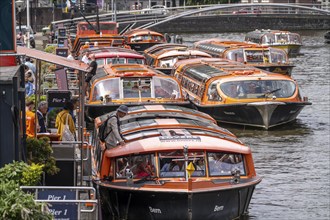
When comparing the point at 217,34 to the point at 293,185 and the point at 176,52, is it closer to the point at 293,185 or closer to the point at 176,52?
the point at 176,52

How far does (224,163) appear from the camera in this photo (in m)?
17.3

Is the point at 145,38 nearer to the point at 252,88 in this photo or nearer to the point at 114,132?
the point at 252,88

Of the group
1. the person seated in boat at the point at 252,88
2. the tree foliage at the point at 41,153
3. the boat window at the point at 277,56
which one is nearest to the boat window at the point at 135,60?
the person seated in boat at the point at 252,88

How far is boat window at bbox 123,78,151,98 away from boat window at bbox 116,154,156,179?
1193cm

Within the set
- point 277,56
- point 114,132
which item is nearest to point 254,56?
point 277,56

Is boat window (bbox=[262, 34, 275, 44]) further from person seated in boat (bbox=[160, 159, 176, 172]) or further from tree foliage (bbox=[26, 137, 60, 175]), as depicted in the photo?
tree foliage (bbox=[26, 137, 60, 175])

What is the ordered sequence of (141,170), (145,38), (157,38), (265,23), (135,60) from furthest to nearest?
(265,23) < (157,38) < (145,38) < (135,60) < (141,170)

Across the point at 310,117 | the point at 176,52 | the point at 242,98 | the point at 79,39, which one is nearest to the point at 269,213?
the point at 242,98

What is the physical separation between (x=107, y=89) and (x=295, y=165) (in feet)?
22.5

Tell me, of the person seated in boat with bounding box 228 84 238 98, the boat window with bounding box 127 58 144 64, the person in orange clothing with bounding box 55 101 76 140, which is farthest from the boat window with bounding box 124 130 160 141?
the boat window with bounding box 127 58 144 64

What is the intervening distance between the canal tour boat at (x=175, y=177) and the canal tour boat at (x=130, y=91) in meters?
11.1

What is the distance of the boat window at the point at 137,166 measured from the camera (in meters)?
17.0

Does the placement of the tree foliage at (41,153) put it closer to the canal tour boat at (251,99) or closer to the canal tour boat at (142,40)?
the canal tour boat at (251,99)

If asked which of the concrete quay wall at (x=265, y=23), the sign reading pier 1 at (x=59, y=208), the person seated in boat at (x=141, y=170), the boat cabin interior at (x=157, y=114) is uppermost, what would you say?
the sign reading pier 1 at (x=59, y=208)
